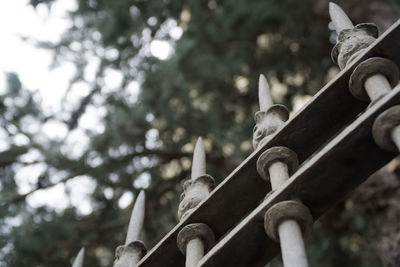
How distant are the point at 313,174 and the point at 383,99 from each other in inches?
13.6

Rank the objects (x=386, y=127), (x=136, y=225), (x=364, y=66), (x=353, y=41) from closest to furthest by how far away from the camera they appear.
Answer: (x=386, y=127) < (x=364, y=66) < (x=353, y=41) < (x=136, y=225)

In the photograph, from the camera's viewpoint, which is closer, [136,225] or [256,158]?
[256,158]

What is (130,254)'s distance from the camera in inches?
73.1

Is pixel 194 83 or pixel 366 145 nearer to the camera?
pixel 366 145

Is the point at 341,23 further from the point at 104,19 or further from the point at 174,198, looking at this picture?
the point at 104,19

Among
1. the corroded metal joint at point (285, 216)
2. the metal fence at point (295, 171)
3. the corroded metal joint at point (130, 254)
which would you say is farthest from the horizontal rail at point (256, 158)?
the corroded metal joint at point (285, 216)

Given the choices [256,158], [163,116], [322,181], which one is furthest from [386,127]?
[163,116]

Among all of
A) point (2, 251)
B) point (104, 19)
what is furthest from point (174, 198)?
point (104, 19)

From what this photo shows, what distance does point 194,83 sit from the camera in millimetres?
6312

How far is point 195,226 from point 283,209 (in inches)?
17.1

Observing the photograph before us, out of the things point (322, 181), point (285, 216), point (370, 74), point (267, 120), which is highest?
point (267, 120)

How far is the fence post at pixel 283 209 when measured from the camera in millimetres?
1240

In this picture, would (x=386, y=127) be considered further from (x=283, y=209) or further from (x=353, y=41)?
(x=353, y=41)

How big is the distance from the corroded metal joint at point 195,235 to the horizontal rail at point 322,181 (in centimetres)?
19
